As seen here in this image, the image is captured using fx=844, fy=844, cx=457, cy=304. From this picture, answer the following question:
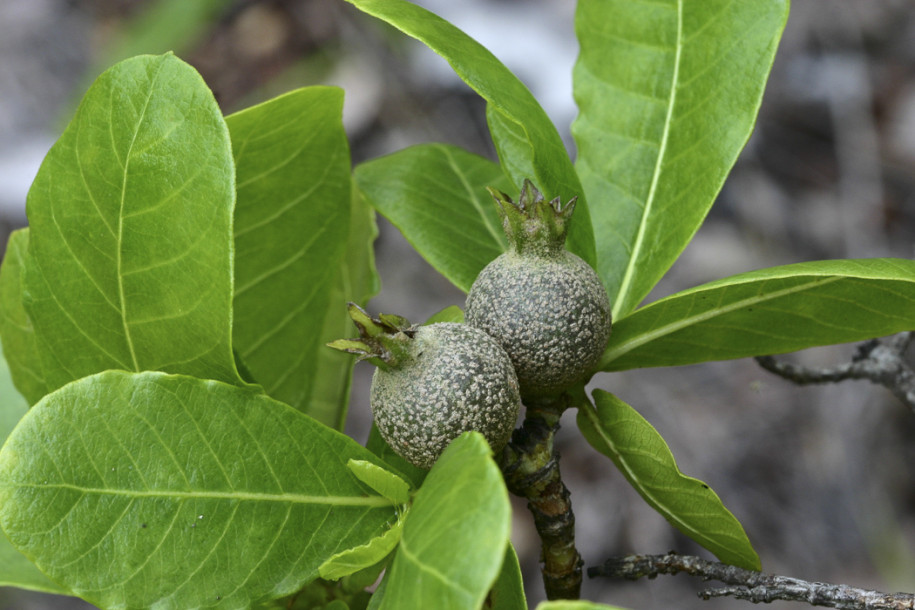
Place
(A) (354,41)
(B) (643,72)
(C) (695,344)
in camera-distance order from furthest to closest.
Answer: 1. (A) (354,41)
2. (B) (643,72)
3. (C) (695,344)

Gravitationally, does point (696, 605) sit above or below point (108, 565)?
below

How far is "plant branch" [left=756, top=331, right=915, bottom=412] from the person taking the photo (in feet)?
5.16

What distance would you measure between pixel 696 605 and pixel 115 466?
2685 millimetres

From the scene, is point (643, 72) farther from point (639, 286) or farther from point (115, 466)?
point (115, 466)

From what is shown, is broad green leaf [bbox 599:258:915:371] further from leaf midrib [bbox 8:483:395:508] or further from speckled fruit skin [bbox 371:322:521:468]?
leaf midrib [bbox 8:483:395:508]

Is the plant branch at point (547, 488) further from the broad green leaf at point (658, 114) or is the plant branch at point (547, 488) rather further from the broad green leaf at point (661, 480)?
the broad green leaf at point (658, 114)

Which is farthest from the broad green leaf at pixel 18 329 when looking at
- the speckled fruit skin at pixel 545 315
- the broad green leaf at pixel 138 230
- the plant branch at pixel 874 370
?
the plant branch at pixel 874 370

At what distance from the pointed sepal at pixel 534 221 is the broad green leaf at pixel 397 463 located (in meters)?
0.34

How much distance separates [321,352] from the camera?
161 cm

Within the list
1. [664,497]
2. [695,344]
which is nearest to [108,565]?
[664,497]

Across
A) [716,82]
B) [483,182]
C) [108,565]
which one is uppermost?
[716,82]

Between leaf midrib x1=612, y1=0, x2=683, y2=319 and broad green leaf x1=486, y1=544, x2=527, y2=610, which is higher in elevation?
leaf midrib x1=612, y1=0, x2=683, y2=319

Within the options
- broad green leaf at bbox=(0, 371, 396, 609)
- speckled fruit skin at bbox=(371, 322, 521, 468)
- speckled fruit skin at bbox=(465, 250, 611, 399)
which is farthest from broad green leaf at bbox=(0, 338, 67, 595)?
speckled fruit skin at bbox=(465, 250, 611, 399)

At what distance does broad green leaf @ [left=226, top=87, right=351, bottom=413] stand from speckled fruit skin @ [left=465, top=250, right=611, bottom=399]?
0.44 m
